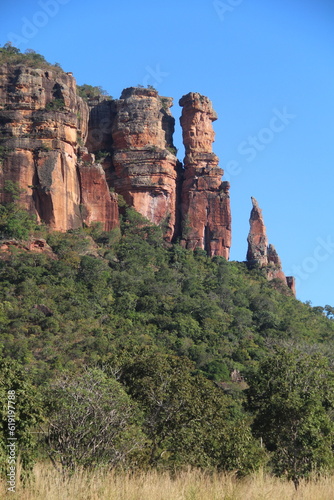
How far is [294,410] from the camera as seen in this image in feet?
74.1

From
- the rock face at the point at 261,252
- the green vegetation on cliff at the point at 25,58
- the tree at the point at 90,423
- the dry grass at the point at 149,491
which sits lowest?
the dry grass at the point at 149,491

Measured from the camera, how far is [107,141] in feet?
215

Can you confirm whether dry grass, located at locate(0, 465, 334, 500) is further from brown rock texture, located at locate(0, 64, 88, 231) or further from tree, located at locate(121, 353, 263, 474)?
brown rock texture, located at locate(0, 64, 88, 231)

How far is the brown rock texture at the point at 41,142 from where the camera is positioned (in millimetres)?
56094

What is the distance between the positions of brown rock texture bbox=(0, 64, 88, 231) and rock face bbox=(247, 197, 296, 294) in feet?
49.8

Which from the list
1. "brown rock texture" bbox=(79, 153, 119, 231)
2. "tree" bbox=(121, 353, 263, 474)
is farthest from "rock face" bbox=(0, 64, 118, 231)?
"tree" bbox=(121, 353, 263, 474)

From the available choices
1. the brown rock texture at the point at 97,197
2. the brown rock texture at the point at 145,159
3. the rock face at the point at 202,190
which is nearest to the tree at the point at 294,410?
the brown rock texture at the point at 97,197

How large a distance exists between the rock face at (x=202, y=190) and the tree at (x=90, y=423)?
40795 mm

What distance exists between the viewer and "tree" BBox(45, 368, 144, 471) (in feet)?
67.1

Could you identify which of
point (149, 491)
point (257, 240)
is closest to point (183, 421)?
point (149, 491)

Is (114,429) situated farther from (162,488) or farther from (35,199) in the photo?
(35,199)

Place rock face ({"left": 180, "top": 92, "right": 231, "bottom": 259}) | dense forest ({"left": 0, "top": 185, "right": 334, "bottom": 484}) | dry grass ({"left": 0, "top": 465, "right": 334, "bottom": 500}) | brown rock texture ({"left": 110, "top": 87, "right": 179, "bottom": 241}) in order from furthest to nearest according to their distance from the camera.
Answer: rock face ({"left": 180, "top": 92, "right": 231, "bottom": 259}) → brown rock texture ({"left": 110, "top": 87, "right": 179, "bottom": 241}) → dense forest ({"left": 0, "top": 185, "right": 334, "bottom": 484}) → dry grass ({"left": 0, "top": 465, "right": 334, "bottom": 500})

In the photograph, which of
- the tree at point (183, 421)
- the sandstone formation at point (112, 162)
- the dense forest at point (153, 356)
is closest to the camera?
the dense forest at point (153, 356)

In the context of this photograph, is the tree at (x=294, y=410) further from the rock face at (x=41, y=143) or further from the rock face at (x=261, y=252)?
the rock face at (x=261, y=252)
